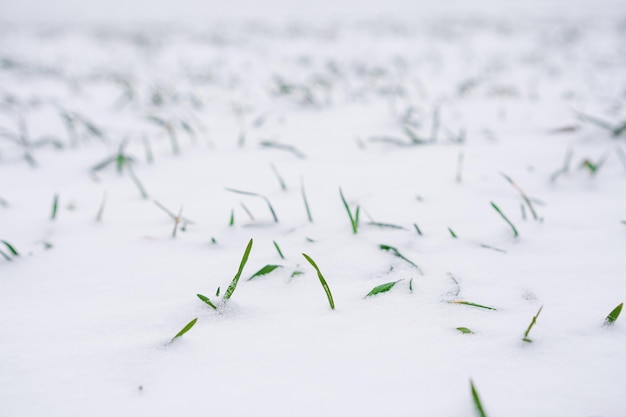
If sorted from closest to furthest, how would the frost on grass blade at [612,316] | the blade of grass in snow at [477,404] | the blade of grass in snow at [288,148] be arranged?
the blade of grass in snow at [477,404] < the frost on grass blade at [612,316] < the blade of grass in snow at [288,148]

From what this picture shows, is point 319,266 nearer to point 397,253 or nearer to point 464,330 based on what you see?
point 397,253

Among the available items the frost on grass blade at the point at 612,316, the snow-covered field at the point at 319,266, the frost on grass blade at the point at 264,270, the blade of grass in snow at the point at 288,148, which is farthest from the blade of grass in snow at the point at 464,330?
the blade of grass in snow at the point at 288,148

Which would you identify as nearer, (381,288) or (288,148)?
(381,288)

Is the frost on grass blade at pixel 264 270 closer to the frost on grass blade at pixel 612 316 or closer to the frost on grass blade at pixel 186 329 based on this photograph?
the frost on grass blade at pixel 186 329

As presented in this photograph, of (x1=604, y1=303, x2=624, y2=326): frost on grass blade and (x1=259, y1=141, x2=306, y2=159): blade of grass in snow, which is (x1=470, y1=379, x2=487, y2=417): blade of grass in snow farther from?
(x1=259, y1=141, x2=306, y2=159): blade of grass in snow

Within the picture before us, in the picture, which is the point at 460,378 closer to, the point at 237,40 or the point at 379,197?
the point at 379,197

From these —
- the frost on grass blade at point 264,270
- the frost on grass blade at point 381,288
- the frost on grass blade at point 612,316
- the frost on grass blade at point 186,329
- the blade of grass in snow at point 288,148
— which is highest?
the blade of grass in snow at point 288,148

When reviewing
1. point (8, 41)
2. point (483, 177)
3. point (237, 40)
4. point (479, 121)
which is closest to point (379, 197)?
point (483, 177)

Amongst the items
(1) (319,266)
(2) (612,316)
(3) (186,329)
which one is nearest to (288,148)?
(1) (319,266)

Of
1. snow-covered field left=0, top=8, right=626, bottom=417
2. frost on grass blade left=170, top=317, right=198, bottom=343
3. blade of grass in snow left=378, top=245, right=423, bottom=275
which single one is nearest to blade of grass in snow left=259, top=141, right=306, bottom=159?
snow-covered field left=0, top=8, right=626, bottom=417
